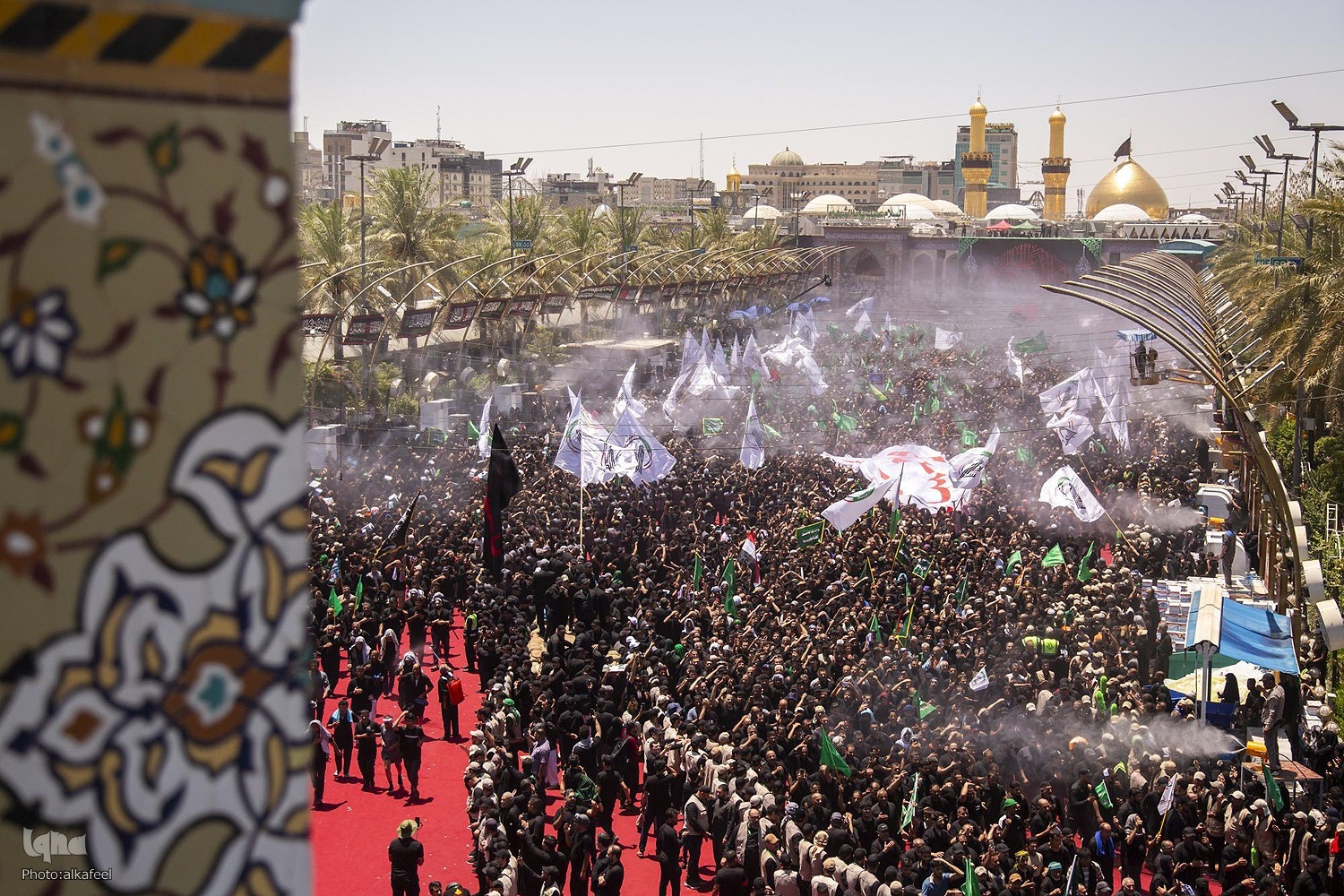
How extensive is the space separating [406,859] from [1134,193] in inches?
4188

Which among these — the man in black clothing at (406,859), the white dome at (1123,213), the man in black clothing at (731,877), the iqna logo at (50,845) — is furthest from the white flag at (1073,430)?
the white dome at (1123,213)

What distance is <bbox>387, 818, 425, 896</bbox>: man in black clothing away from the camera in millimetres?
10648

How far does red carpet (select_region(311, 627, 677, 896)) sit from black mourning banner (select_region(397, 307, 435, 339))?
1758 cm

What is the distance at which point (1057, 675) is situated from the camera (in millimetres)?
15562

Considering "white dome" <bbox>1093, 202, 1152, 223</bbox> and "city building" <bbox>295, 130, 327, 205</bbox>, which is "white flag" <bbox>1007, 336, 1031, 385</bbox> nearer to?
"white dome" <bbox>1093, 202, 1152, 223</bbox>

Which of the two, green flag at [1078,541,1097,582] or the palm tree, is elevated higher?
the palm tree

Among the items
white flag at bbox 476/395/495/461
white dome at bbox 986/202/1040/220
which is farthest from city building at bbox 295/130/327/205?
white flag at bbox 476/395/495/461

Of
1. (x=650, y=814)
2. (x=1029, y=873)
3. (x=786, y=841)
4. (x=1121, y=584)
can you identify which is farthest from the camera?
(x=1121, y=584)

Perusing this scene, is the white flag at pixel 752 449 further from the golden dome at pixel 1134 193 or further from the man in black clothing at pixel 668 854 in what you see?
the golden dome at pixel 1134 193

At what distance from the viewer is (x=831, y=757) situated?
12469mm

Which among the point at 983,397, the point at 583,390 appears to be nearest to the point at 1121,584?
the point at 983,397

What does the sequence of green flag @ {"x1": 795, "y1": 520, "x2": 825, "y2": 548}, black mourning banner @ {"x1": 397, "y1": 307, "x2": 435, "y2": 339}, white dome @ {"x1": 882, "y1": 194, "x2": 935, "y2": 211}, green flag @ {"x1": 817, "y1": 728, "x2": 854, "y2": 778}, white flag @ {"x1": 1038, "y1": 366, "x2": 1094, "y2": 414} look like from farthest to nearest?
white dome @ {"x1": 882, "y1": 194, "x2": 935, "y2": 211}
black mourning banner @ {"x1": 397, "y1": 307, "x2": 435, "y2": 339}
white flag @ {"x1": 1038, "y1": 366, "x2": 1094, "y2": 414}
green flag @ {"x1": 795, "y1": 520, "x2": 825, "y2": 548}
green flag @ {"x1": 817, "y1": 728, "x2": 854, "y2": 778}

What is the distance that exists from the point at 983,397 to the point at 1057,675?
70.8ft

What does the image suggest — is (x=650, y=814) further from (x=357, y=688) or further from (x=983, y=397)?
(x=983, y=397)
